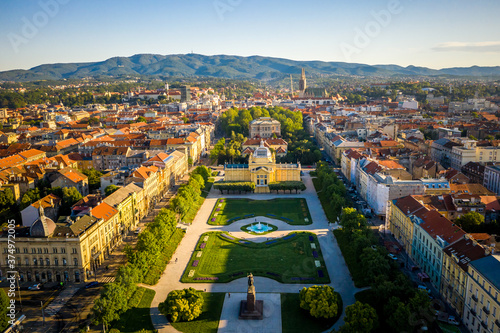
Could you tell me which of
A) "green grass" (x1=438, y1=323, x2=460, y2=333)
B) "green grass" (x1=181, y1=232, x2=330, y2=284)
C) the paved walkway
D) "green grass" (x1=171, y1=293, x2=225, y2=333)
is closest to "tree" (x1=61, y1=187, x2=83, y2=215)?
the paved walkway

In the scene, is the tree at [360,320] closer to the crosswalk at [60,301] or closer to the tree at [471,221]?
the tree at [471,221]

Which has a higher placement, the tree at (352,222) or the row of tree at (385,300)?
the tree at (352,222)

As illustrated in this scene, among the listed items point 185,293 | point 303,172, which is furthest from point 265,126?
point 185,293

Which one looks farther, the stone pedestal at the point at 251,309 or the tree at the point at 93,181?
the tree at the point at 93,181

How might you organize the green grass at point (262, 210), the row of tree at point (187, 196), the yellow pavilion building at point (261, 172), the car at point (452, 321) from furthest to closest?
the yellow pavilion building at point (261, 172) < the green grass at point (262, 210) < the row of tree at point (187, 196) < the car at point (452, 321)

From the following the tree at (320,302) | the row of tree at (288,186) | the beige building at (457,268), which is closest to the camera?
the beige building at (457,268)

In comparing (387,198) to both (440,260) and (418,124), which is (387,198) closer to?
(440,260)

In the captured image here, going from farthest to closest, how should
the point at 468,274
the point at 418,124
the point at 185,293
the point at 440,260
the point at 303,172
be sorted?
1. the point at 418,124
2. the point at 303,172
3. the point at 440,260
4. the point at 185,293
5. the point at 468,274

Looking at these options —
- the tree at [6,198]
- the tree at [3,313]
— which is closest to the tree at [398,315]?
the tree at [3,313]
